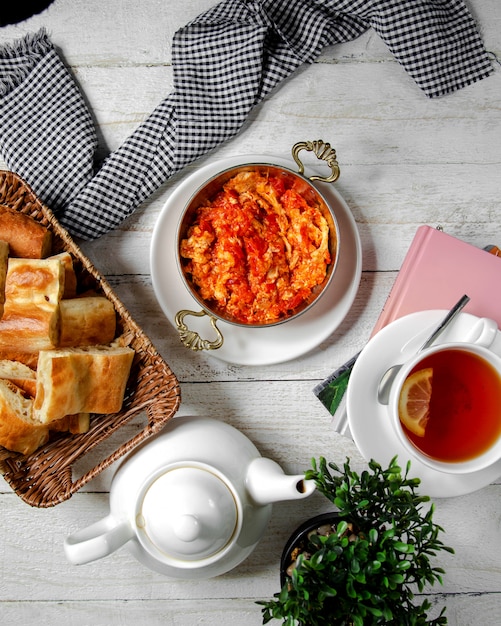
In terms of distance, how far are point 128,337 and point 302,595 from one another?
773mm

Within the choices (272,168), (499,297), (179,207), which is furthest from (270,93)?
(499,297)

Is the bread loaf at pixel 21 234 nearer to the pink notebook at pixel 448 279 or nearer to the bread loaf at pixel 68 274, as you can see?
the bread loaf at pixel 68 274

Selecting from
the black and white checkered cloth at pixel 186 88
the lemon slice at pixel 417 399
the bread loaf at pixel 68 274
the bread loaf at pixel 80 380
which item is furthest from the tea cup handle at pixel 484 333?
the bread loaf at pixel 68 274

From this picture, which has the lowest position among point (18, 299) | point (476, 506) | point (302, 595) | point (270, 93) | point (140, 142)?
point (476, 506)

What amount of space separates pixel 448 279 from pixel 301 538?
810 mm

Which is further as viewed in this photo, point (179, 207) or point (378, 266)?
point (378, 266)

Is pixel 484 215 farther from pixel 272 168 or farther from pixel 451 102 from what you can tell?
pixel 272 168

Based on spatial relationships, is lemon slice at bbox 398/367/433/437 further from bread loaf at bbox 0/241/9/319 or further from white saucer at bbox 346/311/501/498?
bread loaf at bbox 0/241/9/319

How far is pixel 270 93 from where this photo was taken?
5.84ft

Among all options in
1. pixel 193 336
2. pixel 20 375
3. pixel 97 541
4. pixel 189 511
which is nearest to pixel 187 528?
pixel 189 511

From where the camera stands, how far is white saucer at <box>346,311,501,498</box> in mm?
1519

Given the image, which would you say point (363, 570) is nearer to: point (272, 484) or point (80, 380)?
point (272, 484)

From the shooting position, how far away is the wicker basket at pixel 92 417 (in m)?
1.58

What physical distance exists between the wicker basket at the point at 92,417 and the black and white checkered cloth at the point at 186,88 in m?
0.11
